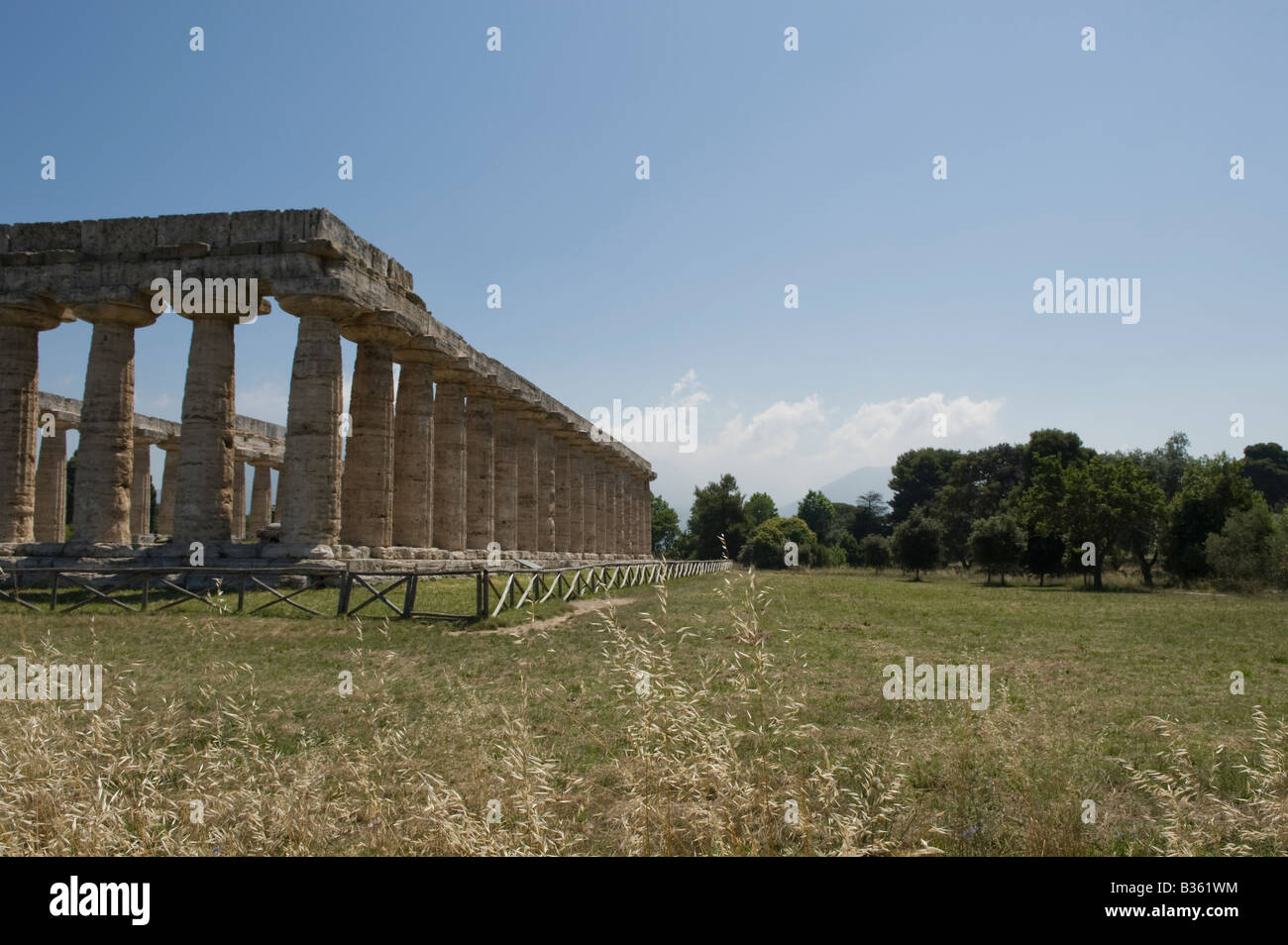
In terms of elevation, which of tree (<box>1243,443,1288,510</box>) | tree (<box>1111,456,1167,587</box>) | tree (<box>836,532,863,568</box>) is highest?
tree (<box>1243,443,1288,510</box>)

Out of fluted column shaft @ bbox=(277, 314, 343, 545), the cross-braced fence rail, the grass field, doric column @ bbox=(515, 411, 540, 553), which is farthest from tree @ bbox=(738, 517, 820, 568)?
the grass field

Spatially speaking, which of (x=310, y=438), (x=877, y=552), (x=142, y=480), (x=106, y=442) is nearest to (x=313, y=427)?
(x=310, y=438)

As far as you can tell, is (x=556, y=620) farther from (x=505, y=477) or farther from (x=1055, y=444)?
(x=1055, y=444)

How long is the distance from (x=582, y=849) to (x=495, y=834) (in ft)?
4.06

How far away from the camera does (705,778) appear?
5.14 metres

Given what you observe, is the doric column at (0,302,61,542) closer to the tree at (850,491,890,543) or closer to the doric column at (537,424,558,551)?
the doric column at (537,424,558,551)

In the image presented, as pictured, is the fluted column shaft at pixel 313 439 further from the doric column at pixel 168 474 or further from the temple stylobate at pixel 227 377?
the doric column at pixel 168 474

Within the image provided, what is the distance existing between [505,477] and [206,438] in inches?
719

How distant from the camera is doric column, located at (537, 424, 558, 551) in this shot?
155 feet

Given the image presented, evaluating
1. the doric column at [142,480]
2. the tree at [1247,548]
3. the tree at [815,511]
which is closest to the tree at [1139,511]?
the tree at [1247,548]

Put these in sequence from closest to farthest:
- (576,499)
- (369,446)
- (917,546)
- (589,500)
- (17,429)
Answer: (17,429), (369,446), (576,499), (589,500), (917,546)

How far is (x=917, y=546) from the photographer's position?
65938 mm

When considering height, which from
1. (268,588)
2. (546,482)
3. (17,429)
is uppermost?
(17,429)

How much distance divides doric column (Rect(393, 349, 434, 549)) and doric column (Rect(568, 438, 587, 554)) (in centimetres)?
2054
